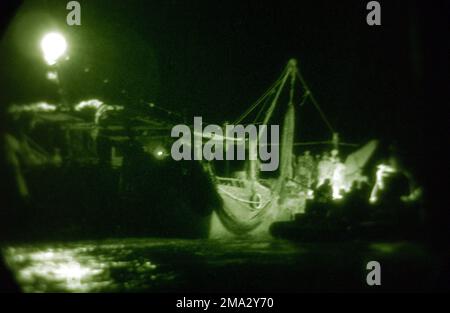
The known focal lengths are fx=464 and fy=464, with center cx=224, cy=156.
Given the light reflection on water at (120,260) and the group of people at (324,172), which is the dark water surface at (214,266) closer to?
the light reflection on water at (120,260)

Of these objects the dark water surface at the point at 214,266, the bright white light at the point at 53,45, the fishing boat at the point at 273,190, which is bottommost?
the dark water surface at the point at 214,266

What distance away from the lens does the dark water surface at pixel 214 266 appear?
26.4 ft

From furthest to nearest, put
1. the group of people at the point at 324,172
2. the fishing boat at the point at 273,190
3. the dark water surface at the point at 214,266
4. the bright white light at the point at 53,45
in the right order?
the group of people at the point at 324,172, the fishing boat at the point at 273,190, the bright white light at the point at 53,45, the dark water surface at the point at 214,266

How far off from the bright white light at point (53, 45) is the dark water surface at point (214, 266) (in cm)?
447

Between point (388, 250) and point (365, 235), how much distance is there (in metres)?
0.97

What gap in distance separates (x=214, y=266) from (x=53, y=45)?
6212 mm

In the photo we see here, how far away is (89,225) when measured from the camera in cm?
1220

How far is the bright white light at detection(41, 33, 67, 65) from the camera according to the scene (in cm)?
1065

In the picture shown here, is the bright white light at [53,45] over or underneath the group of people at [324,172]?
over

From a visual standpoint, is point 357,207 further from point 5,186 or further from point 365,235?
point 5,186

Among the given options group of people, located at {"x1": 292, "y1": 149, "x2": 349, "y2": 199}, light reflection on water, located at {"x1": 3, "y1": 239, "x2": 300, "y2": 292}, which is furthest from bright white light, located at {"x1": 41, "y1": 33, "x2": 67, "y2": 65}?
group of people, located at {"x1": 292, "y1": 149, "x2": 349, "y2": 199}

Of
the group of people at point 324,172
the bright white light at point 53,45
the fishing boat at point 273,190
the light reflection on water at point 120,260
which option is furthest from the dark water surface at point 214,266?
the bright white light at point 53,45

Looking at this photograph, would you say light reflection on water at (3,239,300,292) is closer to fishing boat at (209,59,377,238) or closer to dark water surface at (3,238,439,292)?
dark water surface at (3,238,439,292)

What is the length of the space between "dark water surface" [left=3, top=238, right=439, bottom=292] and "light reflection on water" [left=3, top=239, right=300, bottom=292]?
0.02 metres
